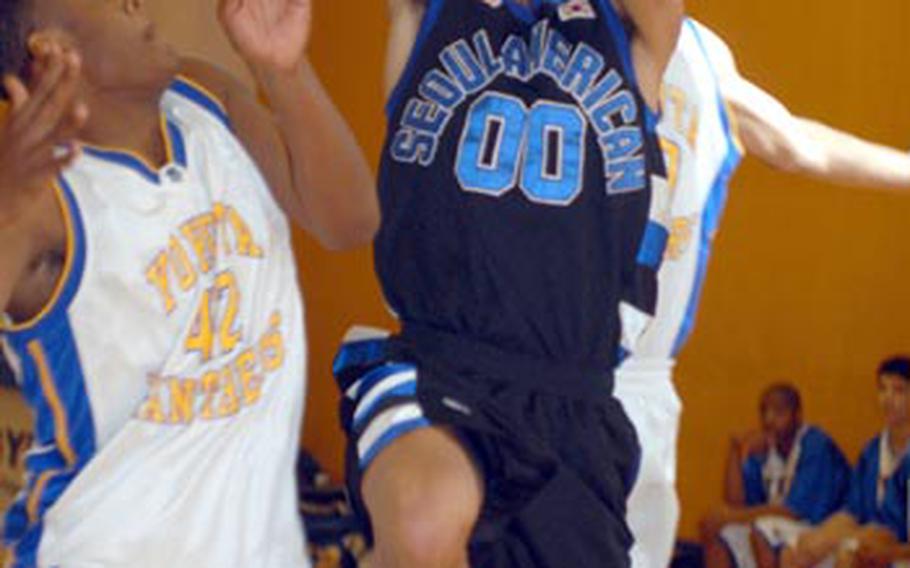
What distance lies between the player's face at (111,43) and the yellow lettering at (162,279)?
237mm

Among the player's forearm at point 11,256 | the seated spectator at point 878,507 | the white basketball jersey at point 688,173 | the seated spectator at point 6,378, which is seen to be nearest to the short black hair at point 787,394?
the seated spectator at point 878,507

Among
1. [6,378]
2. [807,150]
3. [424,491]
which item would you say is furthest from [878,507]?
[424,491]

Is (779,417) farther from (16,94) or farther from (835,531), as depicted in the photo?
(16,94)

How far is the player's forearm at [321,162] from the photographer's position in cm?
274

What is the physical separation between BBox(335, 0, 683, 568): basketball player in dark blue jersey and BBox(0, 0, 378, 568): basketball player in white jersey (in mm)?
748

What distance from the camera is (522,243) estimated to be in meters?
3.60

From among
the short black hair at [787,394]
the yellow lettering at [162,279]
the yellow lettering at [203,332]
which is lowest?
the short black hair at [787,394]

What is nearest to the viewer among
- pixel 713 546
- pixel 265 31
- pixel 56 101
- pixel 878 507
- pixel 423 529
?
pixel 56 101

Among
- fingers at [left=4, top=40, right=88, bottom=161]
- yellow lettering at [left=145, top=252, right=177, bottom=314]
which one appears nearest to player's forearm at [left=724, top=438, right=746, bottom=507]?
yellow lettering at [left=145, top=252, right=177, bottom=314]

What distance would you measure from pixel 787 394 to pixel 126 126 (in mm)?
4992

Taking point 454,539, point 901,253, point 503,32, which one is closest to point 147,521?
point 454,539

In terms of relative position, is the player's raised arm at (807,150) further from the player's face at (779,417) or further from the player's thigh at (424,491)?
the player's face at (779,417)

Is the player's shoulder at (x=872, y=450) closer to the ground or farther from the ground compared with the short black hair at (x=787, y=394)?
closer to the ground

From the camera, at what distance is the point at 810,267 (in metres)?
7.85
